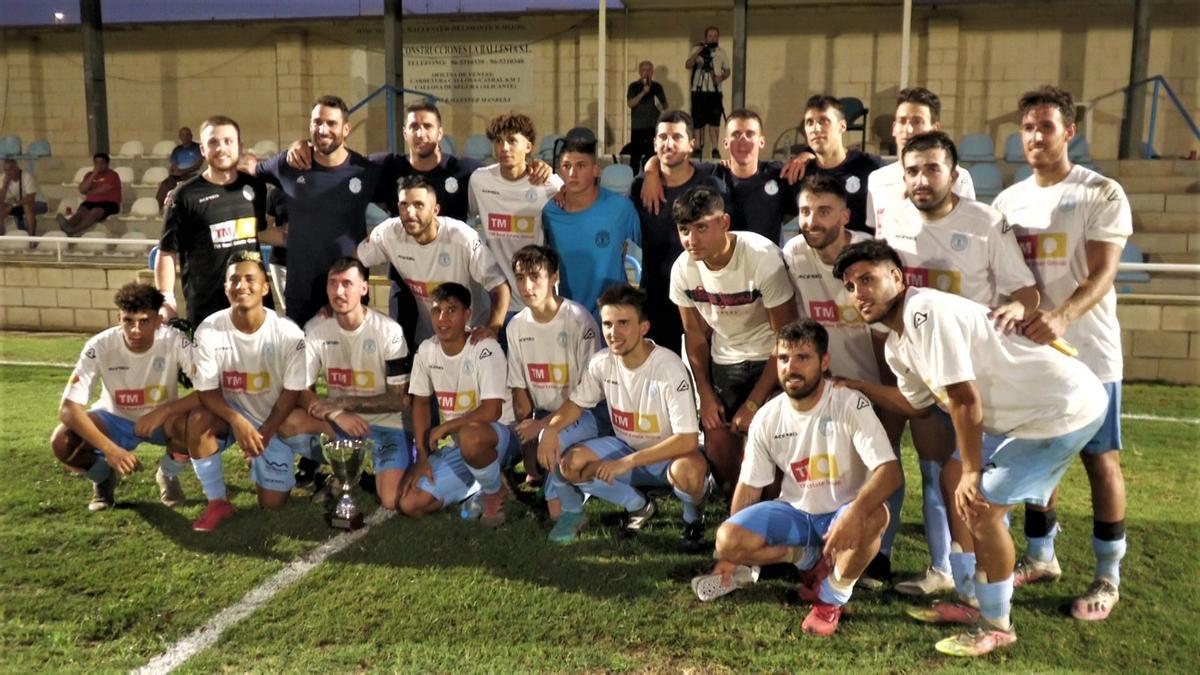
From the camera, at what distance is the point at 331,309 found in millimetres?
5070

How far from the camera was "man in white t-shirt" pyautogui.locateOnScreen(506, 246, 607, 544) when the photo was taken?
15.0ft

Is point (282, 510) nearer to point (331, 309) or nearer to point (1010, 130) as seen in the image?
point (331, 309)

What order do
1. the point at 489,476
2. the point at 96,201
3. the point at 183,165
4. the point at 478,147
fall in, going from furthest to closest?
the point at 478,147, the point at 96,201, the point at 183,165, the point at 489,476

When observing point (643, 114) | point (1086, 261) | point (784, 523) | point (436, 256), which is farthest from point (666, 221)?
point (643, 114)

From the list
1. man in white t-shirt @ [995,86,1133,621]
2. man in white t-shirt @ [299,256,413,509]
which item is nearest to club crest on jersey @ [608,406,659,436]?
man in white t-shirt @ [299,256,413,509]

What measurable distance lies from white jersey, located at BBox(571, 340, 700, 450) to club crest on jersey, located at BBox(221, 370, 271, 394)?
1.76 meters

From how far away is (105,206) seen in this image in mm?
13242

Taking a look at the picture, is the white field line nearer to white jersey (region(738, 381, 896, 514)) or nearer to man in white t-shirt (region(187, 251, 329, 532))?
man in white t-shirt (region(187, 251, 329, 532))

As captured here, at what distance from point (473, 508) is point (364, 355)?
1042 mm

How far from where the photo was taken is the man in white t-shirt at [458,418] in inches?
182

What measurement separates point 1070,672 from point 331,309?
3.88 meters

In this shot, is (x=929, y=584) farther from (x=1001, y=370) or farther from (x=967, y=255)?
(x=967, y=255)

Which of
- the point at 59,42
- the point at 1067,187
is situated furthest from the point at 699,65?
the point at 59,42

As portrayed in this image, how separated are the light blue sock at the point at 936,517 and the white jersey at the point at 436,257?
2.48 meters
